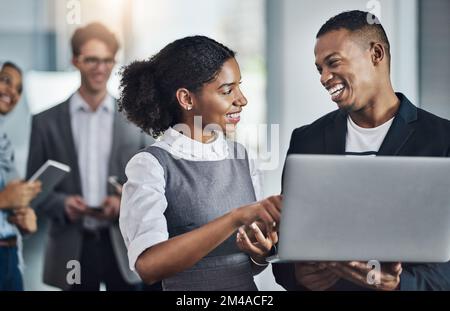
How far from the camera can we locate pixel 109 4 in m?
2.95

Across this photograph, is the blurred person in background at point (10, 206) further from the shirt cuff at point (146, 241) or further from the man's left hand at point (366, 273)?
the man's left hand at point (366, 273)

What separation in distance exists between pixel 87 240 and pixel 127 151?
366 millimetres

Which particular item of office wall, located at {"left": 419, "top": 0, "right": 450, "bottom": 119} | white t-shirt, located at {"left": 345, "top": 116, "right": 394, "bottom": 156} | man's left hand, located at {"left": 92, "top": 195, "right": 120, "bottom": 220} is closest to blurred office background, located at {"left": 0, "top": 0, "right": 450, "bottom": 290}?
office wall, located at {"left": 419, "top": 0, "right": 450, "bottom": 119}

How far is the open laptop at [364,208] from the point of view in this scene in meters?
2.24

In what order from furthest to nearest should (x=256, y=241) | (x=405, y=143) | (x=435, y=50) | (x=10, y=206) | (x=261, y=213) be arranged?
(x=10, y=206) < (x=435, y=50) < (x=405, y=143) < (x=256, y=241) < (x=261, y=213)

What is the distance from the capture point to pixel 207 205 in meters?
2.42

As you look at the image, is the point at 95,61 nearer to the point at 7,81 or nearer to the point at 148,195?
the point at 7,81

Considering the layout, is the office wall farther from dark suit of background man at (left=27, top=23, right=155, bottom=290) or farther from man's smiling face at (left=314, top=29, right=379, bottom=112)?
dark suit of background man at (left=27, top=23, right=155, bottom=290)

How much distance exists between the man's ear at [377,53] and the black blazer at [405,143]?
144mm

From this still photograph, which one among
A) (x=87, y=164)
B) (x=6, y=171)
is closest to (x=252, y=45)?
(x=87, y=164)

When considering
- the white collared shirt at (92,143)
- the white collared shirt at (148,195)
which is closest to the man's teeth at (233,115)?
the white collared shirt at (148,195)

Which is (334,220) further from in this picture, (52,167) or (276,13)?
(52,167)

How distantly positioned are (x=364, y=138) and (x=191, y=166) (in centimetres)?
59

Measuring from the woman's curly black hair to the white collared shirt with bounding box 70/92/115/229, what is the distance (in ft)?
1.78
